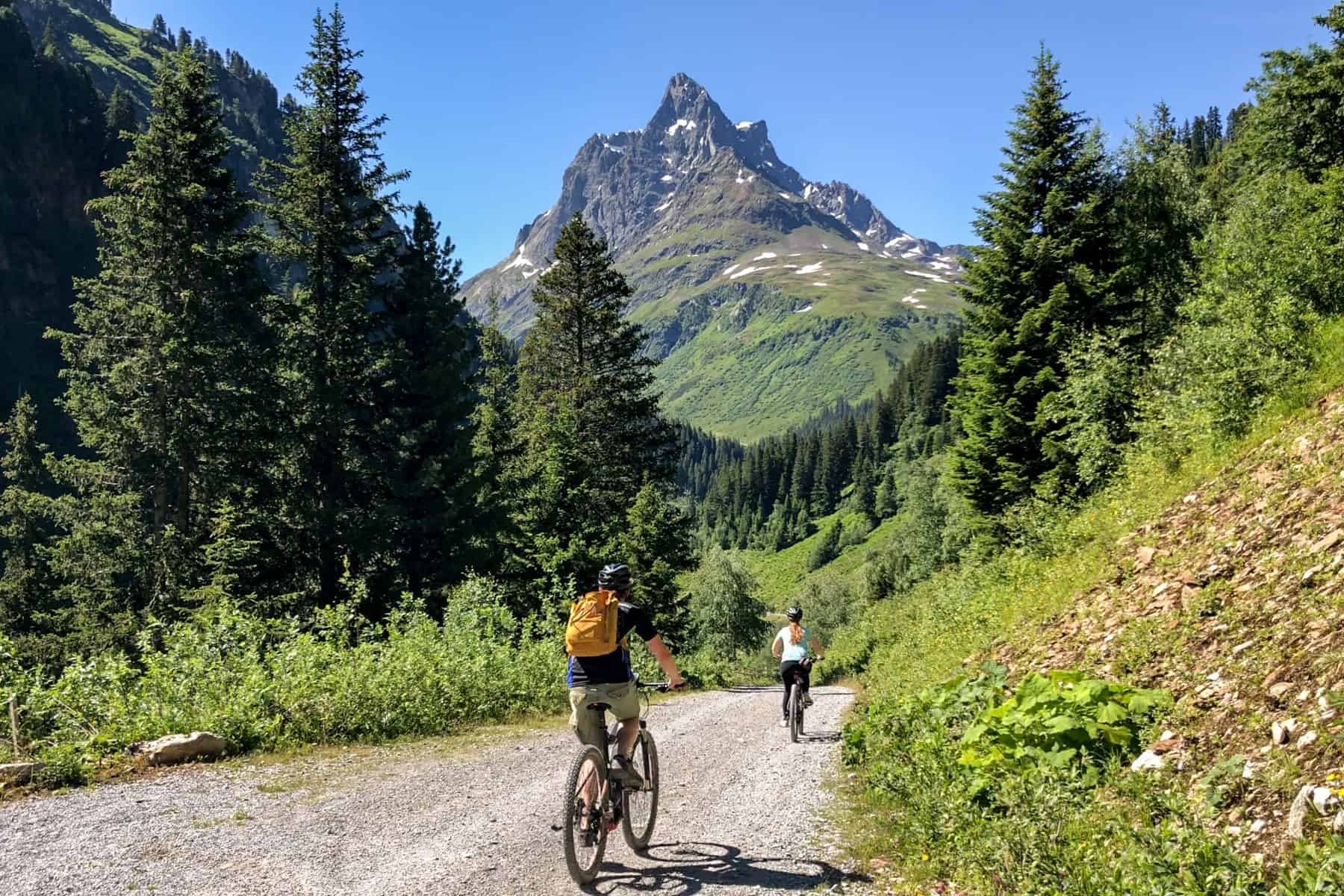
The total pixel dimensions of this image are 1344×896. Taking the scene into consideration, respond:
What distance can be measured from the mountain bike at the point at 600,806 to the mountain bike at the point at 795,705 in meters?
7.10

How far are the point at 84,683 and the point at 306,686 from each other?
2901mm

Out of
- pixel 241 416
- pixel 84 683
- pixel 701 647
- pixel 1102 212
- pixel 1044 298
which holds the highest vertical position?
pixel 1102 212

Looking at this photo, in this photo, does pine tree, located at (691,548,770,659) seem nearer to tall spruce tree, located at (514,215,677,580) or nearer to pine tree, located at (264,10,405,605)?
tall spruce tree, located at (514,215,677,580)

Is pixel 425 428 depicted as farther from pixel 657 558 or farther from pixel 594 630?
pixel 594 630

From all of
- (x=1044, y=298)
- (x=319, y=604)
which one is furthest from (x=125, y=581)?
(x=1044, y=298)

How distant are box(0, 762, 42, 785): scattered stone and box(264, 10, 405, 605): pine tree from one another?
40.8 ft

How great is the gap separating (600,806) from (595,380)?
92.8 ft

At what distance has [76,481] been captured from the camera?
19594mm

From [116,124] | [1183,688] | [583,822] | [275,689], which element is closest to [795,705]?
[1183,688]

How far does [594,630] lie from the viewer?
681cm

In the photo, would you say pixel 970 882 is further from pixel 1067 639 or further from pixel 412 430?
pixel 412 430

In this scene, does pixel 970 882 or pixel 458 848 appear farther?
pixel 458 848

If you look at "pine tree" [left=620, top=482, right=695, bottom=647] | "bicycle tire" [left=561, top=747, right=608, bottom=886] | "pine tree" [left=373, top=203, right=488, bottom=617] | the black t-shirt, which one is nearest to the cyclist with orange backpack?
the black t-shirt

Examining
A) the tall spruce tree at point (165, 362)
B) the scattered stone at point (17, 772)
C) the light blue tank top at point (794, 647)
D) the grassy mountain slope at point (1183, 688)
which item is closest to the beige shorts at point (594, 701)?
the grassy mountain slope at point (1183, 688)
